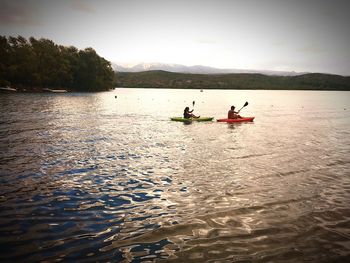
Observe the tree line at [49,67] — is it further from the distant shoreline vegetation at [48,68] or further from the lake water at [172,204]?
the lake water at [172,204]

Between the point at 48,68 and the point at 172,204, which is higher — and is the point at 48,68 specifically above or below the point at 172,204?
above

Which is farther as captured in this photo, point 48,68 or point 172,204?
point 48,68

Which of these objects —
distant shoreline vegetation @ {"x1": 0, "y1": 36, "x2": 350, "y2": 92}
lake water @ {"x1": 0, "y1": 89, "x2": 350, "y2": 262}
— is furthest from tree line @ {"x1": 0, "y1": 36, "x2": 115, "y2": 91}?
lake water @ {"x1": 0, "y1": 89, "x2": 350, "y2": 262}

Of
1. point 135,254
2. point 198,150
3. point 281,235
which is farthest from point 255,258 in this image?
point 198,150

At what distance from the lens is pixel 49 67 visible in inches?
4688

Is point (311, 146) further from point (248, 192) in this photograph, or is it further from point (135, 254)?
point (135, 254)

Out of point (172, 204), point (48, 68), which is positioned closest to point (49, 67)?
point (48, 68)

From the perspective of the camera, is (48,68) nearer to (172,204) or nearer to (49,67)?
(49,67)

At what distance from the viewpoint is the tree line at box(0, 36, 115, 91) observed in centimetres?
10601

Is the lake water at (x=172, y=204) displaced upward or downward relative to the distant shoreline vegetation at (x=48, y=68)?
downward

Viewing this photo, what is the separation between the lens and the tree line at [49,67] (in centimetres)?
10601

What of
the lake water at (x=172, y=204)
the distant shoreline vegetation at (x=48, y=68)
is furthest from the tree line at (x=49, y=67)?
the lake water at (x=172, y=204)

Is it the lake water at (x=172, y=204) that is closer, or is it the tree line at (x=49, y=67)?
the lake water at (x=172, y=204)

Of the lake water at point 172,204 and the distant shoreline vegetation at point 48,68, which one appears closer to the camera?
the lake water at point 172,204
